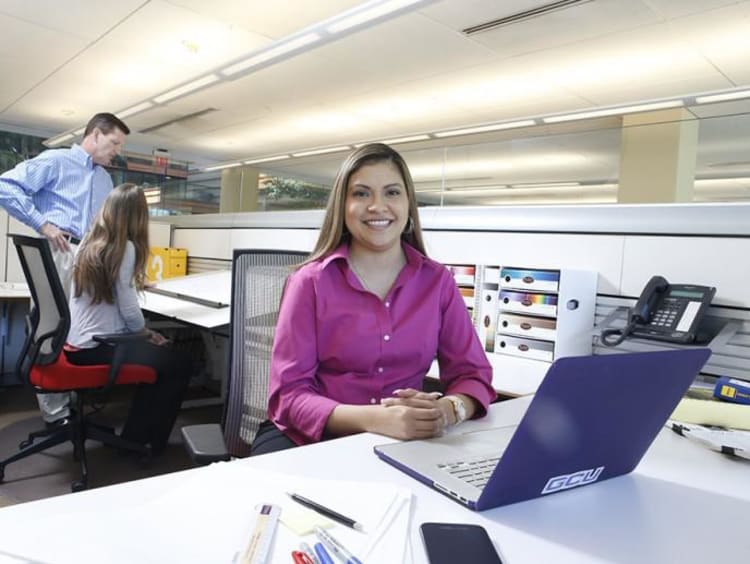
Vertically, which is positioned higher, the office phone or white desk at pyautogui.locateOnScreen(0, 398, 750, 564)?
the office phone

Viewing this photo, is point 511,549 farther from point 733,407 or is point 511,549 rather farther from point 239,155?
point 239,155

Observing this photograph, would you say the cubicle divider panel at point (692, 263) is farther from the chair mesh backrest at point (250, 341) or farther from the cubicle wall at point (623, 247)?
the chair mesh backrest at point (250, 341)

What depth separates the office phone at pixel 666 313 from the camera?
4.95ft

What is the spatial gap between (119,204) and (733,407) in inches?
94.4

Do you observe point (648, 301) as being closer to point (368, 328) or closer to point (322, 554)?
point (368, 328)

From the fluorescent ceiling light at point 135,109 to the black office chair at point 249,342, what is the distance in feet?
14.8

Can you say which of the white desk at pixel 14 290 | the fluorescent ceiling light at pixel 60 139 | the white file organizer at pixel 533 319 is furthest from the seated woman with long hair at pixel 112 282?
the fluorescent ceiling light at pixel 60 139

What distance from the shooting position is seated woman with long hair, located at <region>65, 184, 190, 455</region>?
2365 millimetres

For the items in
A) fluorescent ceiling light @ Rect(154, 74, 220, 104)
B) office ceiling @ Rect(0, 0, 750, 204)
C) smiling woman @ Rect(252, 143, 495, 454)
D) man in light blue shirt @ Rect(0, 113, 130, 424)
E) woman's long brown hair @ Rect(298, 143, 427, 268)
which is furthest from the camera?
fluorescent ceiling light @ Rect(154, 74, 220, 104)

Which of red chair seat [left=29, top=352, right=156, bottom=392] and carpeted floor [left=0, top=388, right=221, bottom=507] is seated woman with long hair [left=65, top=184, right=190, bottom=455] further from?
carpeted floor [left=0, top=388, right=221, bottom=507]

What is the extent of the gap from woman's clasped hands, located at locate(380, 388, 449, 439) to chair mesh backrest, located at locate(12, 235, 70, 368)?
1.88 meters

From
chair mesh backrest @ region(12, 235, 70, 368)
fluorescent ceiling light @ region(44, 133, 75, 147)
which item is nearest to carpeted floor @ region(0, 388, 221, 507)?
chair mesh backrest @ region(12, 235, 70, 368)

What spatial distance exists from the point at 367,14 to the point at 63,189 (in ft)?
6.52

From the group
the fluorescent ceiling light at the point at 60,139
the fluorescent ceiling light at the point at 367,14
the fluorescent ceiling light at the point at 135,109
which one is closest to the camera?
the fluorescent ceiling light at the point at 367,14
